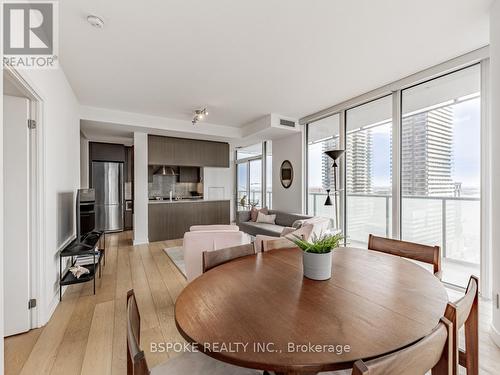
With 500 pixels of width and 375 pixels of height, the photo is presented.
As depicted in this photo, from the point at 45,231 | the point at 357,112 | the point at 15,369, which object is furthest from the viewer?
the point at 357,112

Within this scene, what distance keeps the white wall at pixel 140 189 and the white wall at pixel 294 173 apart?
10.1 feet

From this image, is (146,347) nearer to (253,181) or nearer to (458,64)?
(458,64)

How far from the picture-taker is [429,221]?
3.18 meters

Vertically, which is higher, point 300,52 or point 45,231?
point 300,52

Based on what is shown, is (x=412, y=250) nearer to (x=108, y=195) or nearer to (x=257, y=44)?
(x=257, y=44)

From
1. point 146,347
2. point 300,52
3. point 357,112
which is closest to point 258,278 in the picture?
point 146,347

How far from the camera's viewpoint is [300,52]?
2.51m

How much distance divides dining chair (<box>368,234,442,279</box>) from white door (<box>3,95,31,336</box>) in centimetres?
306

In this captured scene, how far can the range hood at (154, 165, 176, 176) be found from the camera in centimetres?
624

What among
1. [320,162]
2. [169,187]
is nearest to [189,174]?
[169,187]

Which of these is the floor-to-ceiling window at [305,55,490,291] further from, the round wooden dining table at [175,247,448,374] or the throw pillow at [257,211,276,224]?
the round wooden dining table at [175,247,448,374]

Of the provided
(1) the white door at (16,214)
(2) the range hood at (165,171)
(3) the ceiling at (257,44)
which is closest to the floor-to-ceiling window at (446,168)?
(3) the ceiling at (257,44)

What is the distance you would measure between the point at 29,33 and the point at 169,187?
4804mm

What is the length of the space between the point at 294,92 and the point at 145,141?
139 inches
